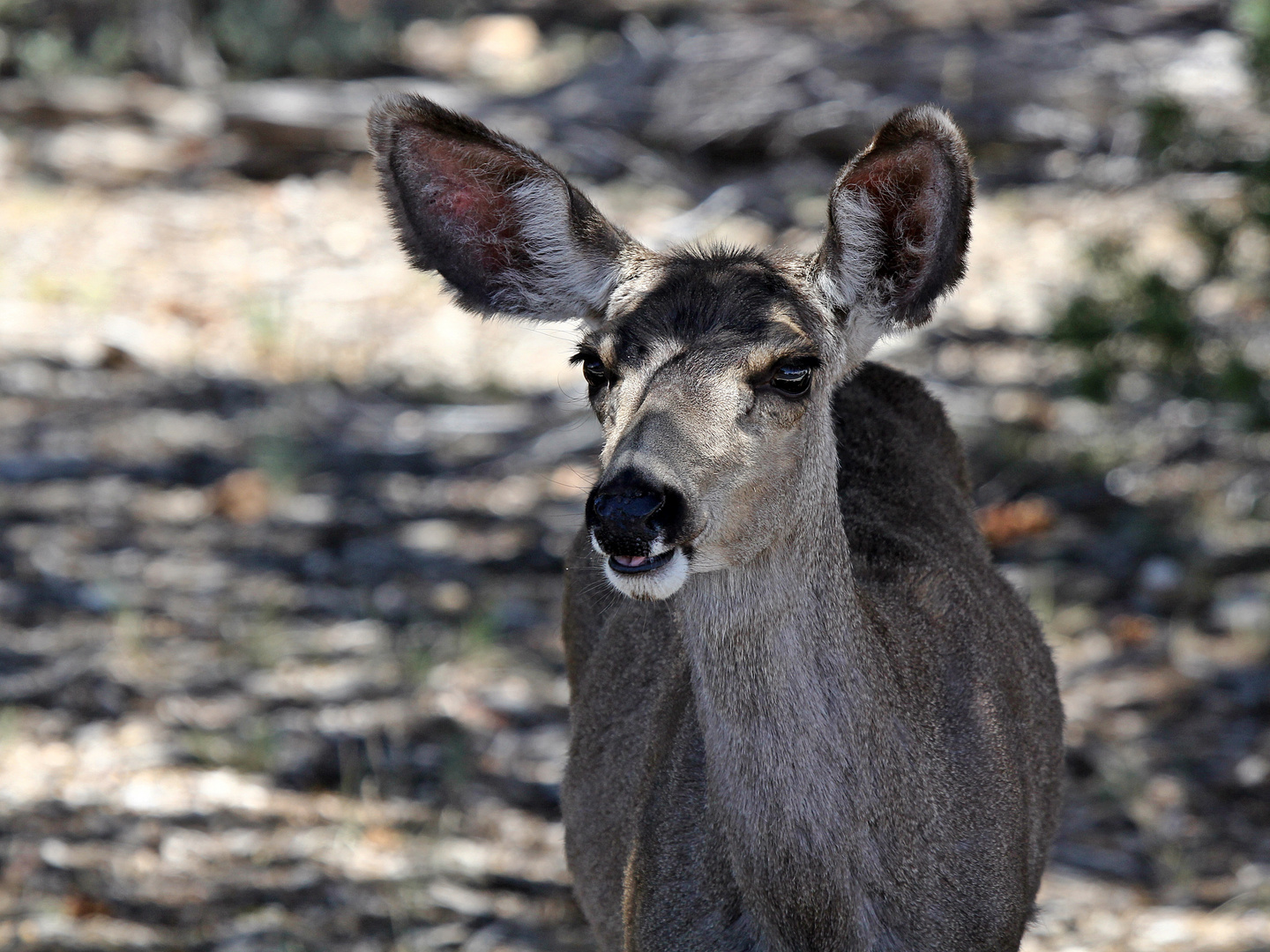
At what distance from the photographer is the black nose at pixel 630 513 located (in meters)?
2.70

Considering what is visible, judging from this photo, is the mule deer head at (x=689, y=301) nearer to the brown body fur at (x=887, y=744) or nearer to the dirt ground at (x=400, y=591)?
the brown body fur at (x=887, y=744)

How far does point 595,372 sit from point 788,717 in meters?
0.84

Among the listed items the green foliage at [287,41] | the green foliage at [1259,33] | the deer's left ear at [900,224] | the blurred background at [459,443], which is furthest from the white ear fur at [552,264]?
the green foliage at [287,41]

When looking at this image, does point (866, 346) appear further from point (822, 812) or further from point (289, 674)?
point (289, 674)

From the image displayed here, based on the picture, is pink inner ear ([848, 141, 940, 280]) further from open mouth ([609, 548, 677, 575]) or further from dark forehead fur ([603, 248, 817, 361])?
open mouth ([609, 548, 677, 575])

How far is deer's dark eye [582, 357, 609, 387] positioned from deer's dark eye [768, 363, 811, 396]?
37cm

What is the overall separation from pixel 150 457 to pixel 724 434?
5506mm

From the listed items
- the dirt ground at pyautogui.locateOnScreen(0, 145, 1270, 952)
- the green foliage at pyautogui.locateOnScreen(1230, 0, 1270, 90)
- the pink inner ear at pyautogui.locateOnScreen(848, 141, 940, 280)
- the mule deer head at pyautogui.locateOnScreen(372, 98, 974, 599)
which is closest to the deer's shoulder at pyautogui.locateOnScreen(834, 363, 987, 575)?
the mule deer head at pyautogui.locateOnScreen(372, 98, 974, 599)

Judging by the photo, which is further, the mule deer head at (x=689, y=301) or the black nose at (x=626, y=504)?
the mule deer head at (x=689, y=301)

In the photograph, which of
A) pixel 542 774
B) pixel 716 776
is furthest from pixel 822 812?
pixel 542 774

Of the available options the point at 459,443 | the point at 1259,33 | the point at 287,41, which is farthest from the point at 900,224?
the point at 287,41

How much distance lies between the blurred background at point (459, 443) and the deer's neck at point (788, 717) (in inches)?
78.3

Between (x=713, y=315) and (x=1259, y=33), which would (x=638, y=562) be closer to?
(x=713, y=315)

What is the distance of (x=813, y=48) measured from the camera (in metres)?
9.78
